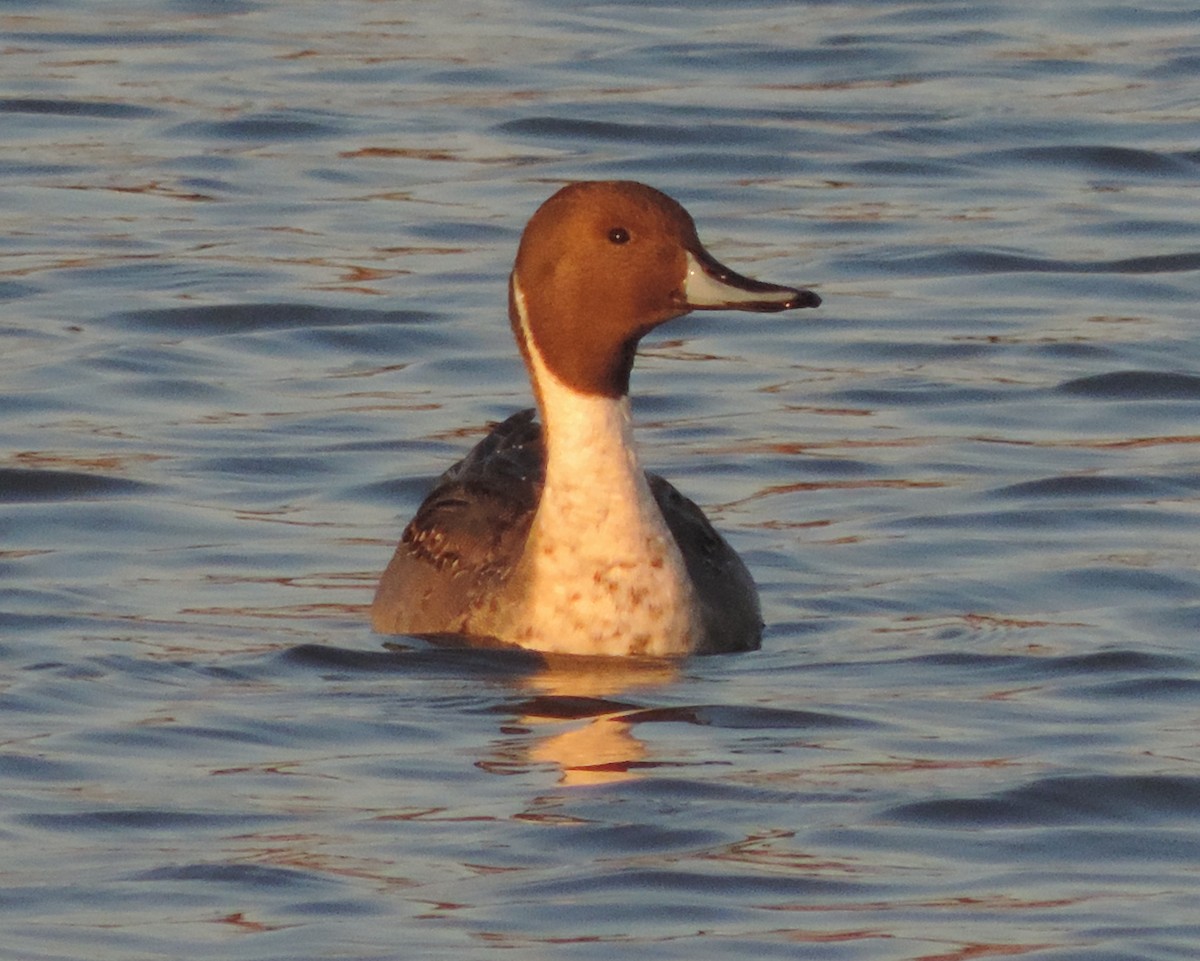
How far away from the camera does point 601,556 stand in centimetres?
951

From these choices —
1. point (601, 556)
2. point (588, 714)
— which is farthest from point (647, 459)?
point (588, 714)

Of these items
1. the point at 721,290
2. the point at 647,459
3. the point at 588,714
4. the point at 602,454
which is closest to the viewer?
the point at 588,714

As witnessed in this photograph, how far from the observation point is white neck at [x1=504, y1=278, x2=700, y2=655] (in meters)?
9.47

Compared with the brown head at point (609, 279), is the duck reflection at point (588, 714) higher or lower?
lower

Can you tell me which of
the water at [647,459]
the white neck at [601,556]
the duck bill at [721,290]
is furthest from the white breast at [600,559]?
the duck bill at [721,290]

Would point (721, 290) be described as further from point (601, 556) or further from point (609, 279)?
point (601, 556)

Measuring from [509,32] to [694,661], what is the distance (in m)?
10.7

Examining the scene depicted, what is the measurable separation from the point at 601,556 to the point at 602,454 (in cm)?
28

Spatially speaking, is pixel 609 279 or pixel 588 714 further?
pixel 609 279

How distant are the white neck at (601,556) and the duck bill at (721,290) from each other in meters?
0.40

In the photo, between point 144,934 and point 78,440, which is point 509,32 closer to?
point 78,440

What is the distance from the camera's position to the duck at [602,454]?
9.40 m

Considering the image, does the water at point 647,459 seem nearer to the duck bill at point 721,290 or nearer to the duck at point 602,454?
the duck at point 602,454

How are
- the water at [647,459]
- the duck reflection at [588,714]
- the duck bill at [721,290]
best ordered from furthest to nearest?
the duck bill at [721,290] < the duck reflection at [588,714] < the water at [647,459]
